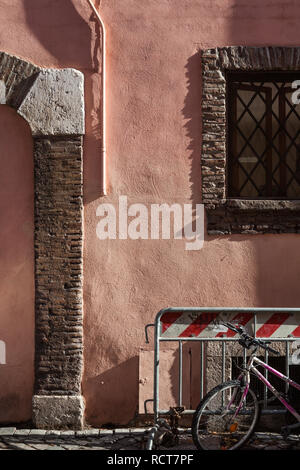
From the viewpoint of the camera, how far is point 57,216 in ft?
22.4

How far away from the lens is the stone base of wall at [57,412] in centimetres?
Result: 670

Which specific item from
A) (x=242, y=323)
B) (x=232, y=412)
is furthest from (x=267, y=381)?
(x=242, y=323)

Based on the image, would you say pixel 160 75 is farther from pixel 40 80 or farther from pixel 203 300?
pixel 203 300

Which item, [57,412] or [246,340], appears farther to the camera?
[57,412]

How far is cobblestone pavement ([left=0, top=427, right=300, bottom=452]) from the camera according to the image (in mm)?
5910

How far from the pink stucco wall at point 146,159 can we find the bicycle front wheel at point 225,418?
4.81 ft

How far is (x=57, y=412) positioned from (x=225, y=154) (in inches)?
128

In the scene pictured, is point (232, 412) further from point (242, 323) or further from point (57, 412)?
point (57, 412)

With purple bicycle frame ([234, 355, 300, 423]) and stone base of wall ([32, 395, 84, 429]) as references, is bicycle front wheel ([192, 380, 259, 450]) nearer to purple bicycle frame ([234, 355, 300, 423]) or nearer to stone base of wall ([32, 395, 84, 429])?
purple bicycle frame ([234, 355, 300, 423])

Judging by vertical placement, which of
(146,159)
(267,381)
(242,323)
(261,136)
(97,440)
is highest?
(261,136)

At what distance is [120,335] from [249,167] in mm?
2319

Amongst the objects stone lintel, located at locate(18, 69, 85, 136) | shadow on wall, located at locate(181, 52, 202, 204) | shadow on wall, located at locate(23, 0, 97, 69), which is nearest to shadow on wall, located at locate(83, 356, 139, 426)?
shadow on wall, located at locate(181, 52, 202, 204)

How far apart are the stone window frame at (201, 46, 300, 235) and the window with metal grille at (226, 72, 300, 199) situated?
0.17 metres

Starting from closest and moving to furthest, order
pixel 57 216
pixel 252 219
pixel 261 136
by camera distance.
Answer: pixel 57 216, pixel 252 219, pixel 261 136
